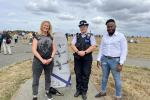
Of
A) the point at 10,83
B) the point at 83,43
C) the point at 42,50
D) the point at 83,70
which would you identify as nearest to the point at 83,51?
the point at 83,43

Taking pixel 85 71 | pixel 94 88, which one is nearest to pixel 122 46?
pixel 85 71

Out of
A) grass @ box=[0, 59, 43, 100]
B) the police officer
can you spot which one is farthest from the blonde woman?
grass @ box=[0, 59, 43, 100]

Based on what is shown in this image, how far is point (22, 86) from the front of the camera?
3648 mm

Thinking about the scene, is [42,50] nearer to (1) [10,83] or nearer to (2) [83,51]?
(2) [83,51]

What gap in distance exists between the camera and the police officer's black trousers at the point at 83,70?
2922 mm

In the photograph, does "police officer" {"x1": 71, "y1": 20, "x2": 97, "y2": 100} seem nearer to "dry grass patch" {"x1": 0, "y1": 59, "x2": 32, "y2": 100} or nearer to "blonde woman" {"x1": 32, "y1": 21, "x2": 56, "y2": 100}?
"blonde woman" {"x1": 32, "y1": 21, "x2": 56, "y2": 100}

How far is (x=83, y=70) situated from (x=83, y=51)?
22.2 inches

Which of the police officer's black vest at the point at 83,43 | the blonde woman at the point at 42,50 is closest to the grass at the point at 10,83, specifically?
the blonde woman at the point at 42,50

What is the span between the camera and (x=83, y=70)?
2.99 meters

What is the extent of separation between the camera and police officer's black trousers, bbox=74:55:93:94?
2.92m

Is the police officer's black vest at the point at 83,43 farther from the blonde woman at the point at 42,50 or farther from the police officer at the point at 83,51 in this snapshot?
the blonde woman at the point at 42,50

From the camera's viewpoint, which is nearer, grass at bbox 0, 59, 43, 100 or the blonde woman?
the blonde woman

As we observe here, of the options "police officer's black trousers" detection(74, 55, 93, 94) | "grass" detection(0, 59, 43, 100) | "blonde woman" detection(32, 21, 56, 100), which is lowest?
"grass" detection(0, 59, 43, 100)

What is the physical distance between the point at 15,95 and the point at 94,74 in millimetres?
3175
